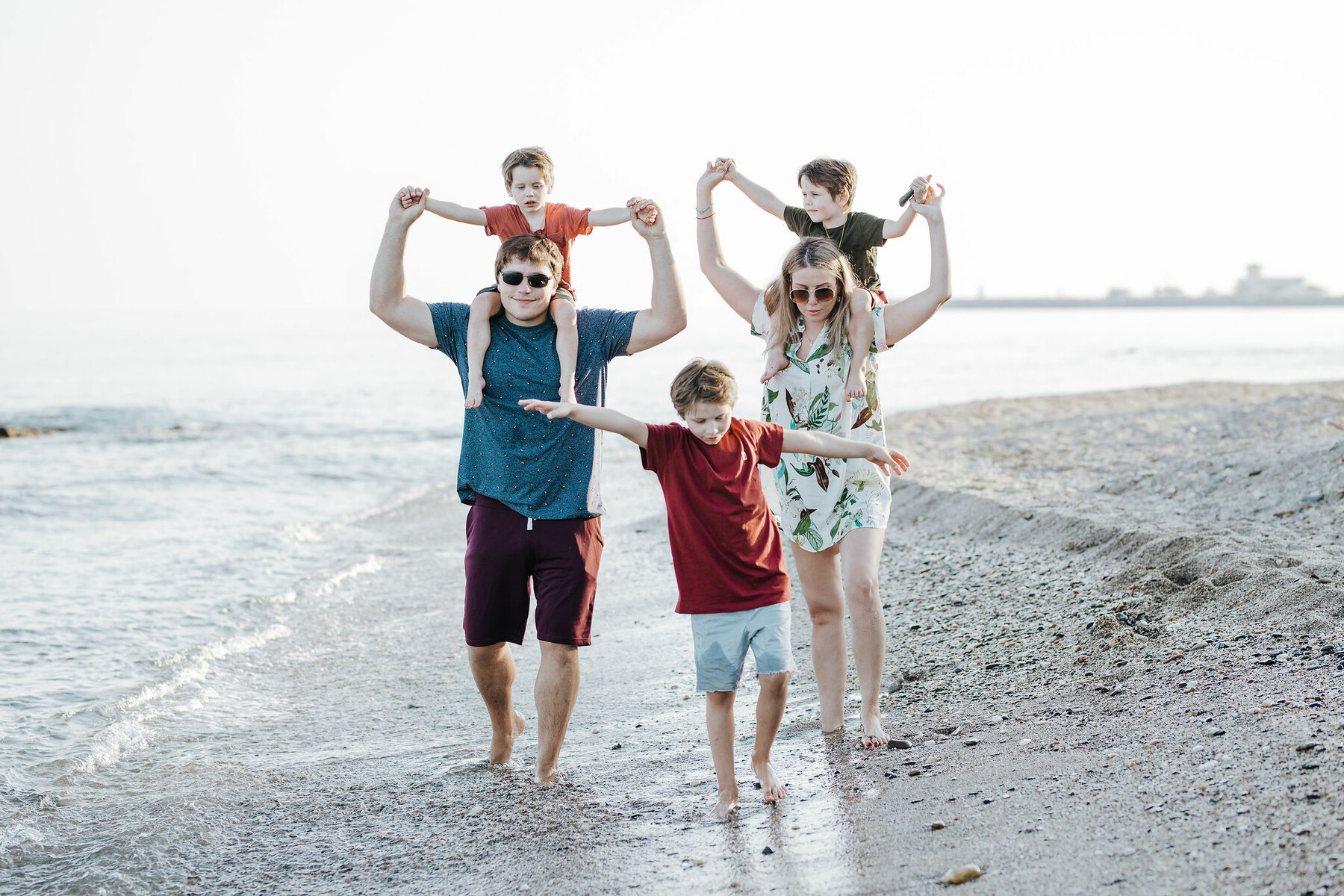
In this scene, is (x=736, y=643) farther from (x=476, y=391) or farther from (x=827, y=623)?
(x=476, y=391)

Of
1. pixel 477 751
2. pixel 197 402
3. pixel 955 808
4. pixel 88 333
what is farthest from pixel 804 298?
pixel 88 333

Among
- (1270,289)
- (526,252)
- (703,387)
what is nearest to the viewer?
(703,387)

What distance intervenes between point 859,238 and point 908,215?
0.21m

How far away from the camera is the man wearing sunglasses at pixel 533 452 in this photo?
13.7 ft

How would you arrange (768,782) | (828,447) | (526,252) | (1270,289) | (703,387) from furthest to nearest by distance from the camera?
(1270,289) < (526,252) < (828,447) < (768,782) < (703,387)

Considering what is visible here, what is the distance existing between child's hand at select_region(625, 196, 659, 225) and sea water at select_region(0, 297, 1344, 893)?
8.16ft

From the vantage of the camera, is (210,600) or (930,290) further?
(210,600)

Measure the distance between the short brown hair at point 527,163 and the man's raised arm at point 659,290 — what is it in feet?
1.62

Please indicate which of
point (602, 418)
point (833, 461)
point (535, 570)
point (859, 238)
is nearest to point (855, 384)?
point (833, 461)

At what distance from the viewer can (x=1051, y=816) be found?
313 cm

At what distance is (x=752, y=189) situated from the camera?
4699mm

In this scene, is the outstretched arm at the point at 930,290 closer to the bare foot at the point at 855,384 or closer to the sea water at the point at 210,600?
the bare foot at the point at 855,384

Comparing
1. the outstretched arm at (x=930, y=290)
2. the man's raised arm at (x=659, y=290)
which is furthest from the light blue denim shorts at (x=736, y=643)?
the outstretched arm at (x=930, y=290)

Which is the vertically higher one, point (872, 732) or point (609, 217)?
point (609, 217)
